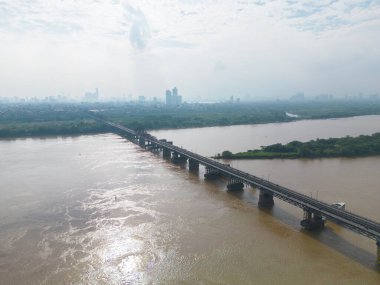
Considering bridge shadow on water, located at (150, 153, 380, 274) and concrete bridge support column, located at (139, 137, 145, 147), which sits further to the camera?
concrete bridge support column, located at (139, 137, 145, 147)

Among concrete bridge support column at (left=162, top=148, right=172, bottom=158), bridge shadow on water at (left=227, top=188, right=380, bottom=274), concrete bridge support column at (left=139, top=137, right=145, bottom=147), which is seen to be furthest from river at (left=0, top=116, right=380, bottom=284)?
concrete bridge support column at (left=139, top=137, right=145, bottom=147)

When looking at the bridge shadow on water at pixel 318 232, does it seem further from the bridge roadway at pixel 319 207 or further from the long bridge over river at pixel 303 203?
the bridge roadway at pixel 319 207

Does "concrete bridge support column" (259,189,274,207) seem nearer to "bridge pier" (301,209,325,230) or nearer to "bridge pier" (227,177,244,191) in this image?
"bridge pier" (301,209,325,230)

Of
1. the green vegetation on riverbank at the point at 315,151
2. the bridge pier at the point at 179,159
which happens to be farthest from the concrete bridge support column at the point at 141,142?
the green vegetation on riverbank at the point at 315,151

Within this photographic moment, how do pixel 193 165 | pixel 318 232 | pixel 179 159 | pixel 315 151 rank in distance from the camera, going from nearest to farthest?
pixel 318 232 → pixel 193 165 → pixel 179 159 → pixel 315 151

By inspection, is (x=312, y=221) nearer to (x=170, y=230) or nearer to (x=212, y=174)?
(x=170, y=230)

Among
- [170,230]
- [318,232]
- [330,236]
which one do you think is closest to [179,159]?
[170,230]
